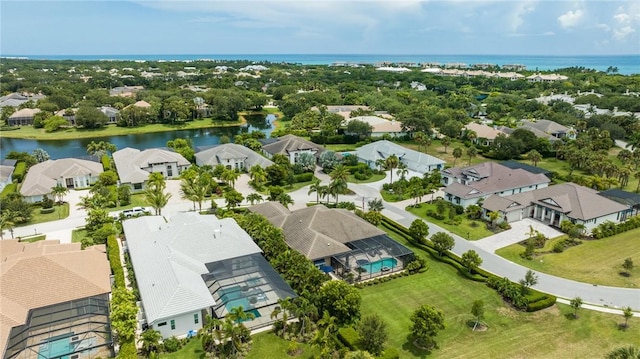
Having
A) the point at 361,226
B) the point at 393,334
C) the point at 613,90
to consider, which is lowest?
the point at 393,334

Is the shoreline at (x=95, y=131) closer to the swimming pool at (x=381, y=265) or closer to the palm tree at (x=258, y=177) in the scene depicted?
the palm tree at (x=258, y=177)

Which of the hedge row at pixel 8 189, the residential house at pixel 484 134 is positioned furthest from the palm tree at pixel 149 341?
the residential house at pixel 484 134

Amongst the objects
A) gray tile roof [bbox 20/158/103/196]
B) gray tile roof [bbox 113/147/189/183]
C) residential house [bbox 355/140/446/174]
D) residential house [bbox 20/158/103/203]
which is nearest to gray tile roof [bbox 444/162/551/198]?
residential house [bbox 355/140/446/174]

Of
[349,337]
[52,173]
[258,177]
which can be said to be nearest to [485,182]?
[258,177]

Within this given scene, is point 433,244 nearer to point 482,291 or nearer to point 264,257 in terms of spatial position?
point 482,291

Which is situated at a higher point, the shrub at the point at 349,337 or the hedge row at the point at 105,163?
the hedge row at the point at 105,163

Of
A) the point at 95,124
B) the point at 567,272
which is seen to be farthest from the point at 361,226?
the point at 95,124

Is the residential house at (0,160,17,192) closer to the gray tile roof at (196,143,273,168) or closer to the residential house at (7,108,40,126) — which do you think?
the gray tile roof at (196,143,273,168)
